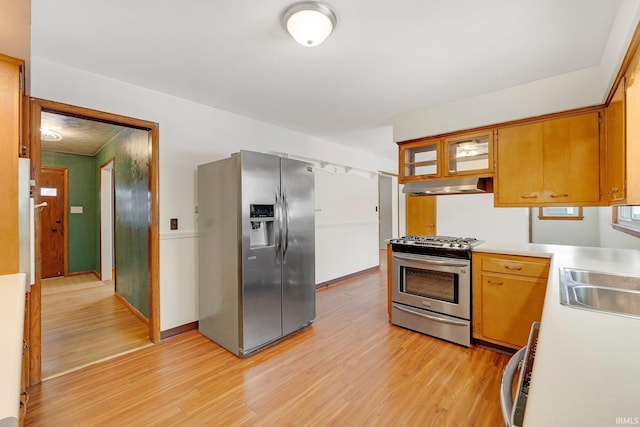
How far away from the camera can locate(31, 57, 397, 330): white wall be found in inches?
87.3

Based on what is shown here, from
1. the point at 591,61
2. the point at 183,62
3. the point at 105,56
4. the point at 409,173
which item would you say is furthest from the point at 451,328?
the point at 105,56

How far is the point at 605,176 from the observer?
2.30 meters

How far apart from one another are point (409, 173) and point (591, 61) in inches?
69.5

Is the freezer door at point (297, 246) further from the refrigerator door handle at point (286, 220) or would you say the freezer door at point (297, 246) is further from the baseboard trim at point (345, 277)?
the baseboard trim at point (345, 277)

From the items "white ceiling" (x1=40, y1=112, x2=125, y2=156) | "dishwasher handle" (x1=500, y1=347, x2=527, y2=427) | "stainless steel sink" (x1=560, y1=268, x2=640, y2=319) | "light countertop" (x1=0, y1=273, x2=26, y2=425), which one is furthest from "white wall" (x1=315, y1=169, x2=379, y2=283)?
"light countertop" (x1=0, y1=273, x2=26, y2=425)

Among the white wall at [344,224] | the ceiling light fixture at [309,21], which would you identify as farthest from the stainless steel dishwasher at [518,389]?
the white wall at [344,224]

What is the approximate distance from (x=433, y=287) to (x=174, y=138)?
9.72 feet

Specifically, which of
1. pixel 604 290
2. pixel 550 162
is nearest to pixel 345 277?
pixel 550 162

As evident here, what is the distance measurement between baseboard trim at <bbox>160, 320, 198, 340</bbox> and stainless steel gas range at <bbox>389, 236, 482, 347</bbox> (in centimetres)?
211

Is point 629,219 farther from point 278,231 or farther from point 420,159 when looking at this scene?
point 278,231

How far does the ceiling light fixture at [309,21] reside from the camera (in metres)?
1.56

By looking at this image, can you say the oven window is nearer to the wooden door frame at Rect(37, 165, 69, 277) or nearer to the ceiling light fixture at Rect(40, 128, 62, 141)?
the ceiling light fixture at Rect(40, 128, 62, 141)

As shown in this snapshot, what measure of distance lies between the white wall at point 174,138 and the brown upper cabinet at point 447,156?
190 cm

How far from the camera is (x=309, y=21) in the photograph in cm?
159
